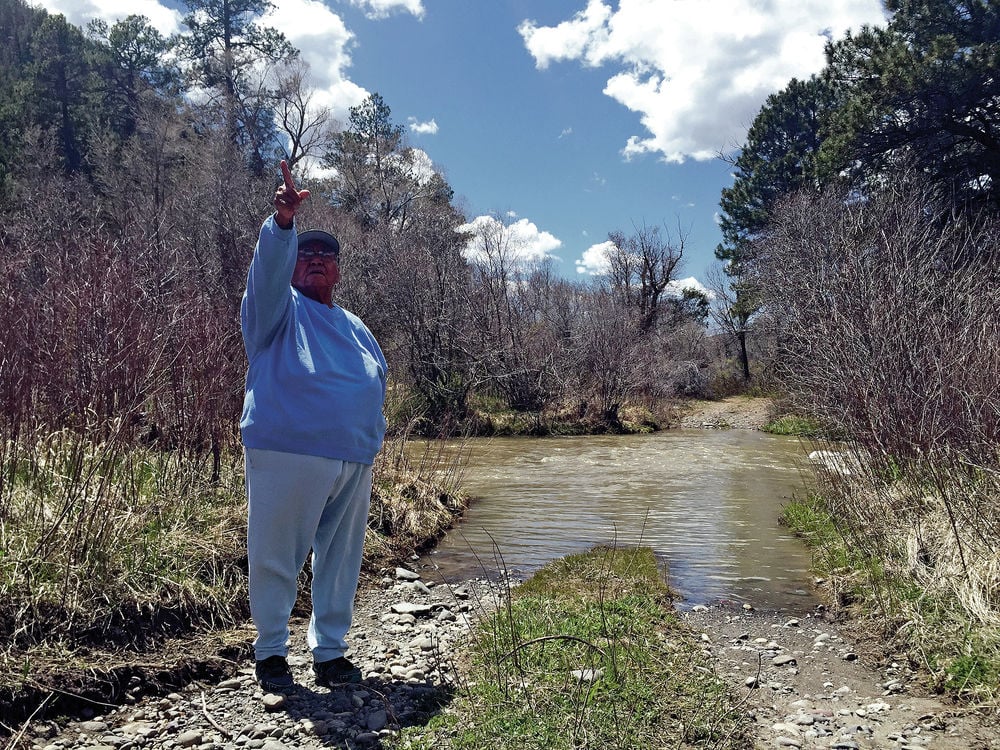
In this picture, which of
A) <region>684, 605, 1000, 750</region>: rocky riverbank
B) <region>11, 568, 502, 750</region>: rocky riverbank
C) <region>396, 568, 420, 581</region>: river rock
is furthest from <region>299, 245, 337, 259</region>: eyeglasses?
<region>396, 568, 420, 581</region>: river rock

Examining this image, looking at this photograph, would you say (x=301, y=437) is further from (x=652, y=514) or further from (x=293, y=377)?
(x=652, y=514)

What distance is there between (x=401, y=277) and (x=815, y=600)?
1538 cm

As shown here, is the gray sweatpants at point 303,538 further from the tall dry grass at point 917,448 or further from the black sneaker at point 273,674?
the tall dry grass at point 917,448

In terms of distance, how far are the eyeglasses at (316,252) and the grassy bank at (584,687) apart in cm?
184

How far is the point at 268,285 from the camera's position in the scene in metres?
2.84

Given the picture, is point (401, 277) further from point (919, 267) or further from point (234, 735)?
point (234, 735)

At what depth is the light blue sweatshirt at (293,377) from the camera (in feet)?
9.23

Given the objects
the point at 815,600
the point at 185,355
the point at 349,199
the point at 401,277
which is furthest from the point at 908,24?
the point at 349,199

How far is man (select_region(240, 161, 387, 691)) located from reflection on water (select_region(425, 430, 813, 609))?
253cm

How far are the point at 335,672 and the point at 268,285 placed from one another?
172 cm

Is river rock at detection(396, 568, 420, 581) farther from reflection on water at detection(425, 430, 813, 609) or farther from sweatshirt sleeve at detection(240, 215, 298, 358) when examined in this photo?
sweatshirt sleeve at detection(240, 215, 298, 358)

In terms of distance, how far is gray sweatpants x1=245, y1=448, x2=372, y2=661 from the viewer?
2.84 m

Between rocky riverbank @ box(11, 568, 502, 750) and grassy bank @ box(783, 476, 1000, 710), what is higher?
grassy bank @ box(783, 476, 1000, 710)

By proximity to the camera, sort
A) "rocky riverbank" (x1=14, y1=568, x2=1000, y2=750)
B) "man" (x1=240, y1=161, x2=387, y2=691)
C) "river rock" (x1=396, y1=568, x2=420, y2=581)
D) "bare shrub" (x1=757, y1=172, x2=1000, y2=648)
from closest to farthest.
→ "rocky riverbank" (x1=14, y1=568, x2=1000, y2=750), "man" (x1=240, y1=161, x2=387, y2=691), "bare shrub" (x1=757, y1=172, x2=1000, y2=648), "river rock" (x1=396, y1=568, x2=420, y2=581)
